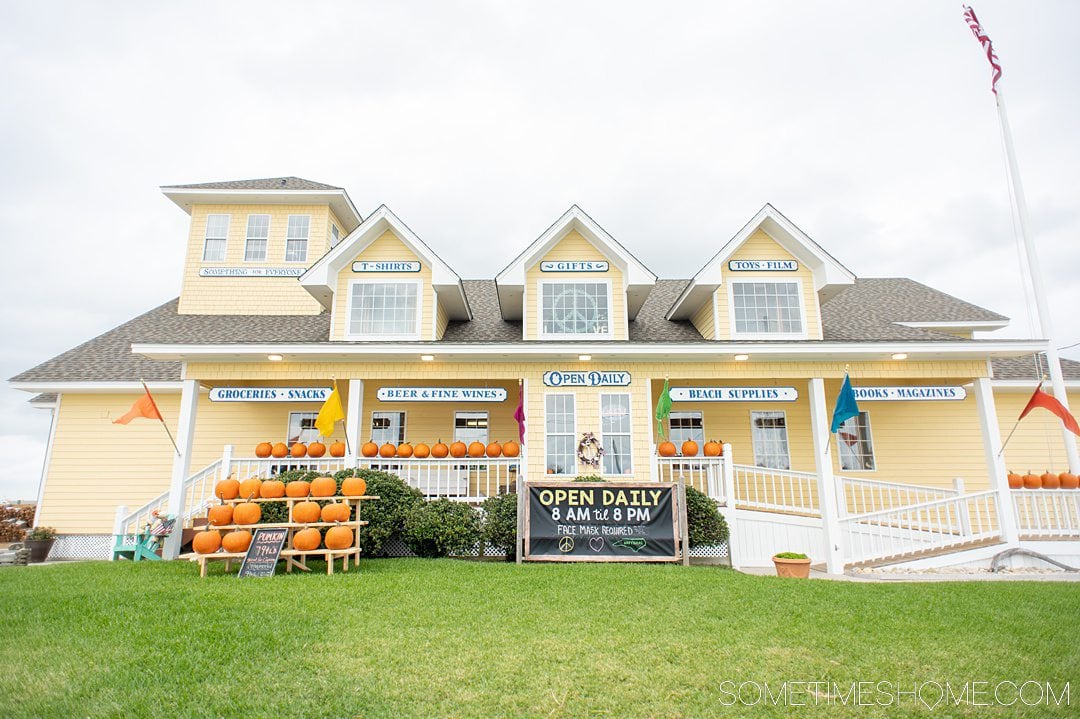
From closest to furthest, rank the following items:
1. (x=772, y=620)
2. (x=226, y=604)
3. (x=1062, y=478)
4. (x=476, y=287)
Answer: (x=772, y=620)
(x=226, y=604)
(x=1062, y=478)
(x=476, y=287)

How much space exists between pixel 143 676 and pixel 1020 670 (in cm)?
690

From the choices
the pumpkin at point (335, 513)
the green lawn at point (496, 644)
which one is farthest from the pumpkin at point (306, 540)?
the green lawn at point (496, 644)

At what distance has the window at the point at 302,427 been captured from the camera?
49.4ft

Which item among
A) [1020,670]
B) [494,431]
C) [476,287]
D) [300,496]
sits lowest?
[1020,670]

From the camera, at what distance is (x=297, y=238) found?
56.1 feet

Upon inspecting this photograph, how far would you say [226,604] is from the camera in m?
6.36

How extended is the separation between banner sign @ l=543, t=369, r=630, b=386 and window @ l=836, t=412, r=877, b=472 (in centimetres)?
640

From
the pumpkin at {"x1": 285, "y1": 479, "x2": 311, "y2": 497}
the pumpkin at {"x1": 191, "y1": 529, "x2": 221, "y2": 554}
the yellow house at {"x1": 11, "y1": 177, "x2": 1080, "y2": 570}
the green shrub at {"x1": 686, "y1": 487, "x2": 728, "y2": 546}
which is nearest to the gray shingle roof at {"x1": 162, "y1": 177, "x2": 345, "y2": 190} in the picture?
the yellow house at {"x1": 11, "y1": 177, "x2": 1080, "y2": 570}

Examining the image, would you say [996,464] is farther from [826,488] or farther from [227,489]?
[227,489]

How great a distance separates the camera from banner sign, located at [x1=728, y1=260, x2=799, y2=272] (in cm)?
1377

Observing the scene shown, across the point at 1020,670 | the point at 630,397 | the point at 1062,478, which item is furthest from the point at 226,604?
the point at 1062,478

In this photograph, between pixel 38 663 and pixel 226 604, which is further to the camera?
pixel 226 604

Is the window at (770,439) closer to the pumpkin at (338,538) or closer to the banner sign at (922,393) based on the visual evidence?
the banner sign at (922,393)

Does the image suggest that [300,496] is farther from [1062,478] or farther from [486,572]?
[1062,478]
